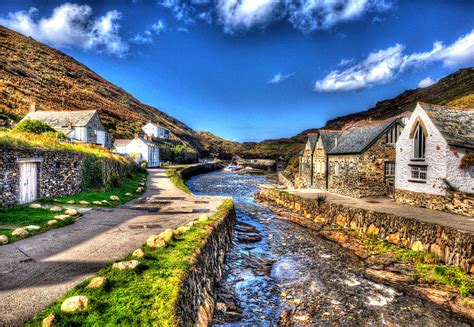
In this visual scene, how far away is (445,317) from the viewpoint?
821 cm

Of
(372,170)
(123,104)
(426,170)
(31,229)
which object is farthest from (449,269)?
(123,104)

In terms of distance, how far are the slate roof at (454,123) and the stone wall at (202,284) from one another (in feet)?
47.9

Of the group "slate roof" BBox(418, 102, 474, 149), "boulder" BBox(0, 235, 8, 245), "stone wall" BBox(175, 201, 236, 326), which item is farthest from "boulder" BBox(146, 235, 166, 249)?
"slate roof" BBox(418, 102, 474, 149)

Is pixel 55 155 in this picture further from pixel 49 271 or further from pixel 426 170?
pixel 426 170

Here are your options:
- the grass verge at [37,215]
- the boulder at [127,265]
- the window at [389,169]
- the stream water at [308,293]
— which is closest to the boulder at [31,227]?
the grass verge at [37,215]

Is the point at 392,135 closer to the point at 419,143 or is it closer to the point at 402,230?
the point at 419,143

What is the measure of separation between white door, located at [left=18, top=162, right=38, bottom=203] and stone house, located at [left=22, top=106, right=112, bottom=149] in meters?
39.8

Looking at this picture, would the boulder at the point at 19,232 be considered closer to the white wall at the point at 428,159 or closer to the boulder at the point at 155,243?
the boulder at the point at 155,243

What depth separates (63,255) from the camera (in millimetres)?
7789

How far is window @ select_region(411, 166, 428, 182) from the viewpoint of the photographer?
57.6ft

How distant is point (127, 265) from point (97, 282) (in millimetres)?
1017

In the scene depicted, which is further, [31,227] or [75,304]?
[31,227]

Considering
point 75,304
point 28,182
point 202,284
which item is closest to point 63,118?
point 28,182

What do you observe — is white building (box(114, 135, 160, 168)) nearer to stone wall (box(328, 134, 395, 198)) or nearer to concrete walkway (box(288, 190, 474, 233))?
stone wall (box(328, 134, 395, 198))
